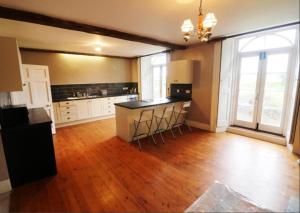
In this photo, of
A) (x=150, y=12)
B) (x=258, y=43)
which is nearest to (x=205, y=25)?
(x=258, y=43)

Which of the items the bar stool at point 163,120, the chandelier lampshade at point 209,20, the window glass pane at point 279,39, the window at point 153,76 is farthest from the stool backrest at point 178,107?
the window glass pane at point 279,39

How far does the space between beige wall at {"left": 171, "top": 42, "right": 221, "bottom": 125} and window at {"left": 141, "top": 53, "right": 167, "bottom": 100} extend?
4.48ft

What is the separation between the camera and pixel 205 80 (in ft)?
13.0

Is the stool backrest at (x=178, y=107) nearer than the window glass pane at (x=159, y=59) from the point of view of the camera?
Yes

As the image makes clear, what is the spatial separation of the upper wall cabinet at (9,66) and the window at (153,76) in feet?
14.1

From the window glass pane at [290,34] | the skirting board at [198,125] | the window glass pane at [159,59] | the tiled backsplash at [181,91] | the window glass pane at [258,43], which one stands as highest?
the window glass pane at [159,59]

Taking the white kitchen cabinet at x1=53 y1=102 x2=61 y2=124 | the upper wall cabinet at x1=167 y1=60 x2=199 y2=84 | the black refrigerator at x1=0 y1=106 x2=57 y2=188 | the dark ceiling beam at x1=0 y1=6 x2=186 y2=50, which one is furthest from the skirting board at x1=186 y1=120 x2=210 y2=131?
the white kitchen cabinet at x1=53 y1=102 x2=61 y2=124

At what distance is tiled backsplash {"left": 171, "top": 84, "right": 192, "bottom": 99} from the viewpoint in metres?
4.36

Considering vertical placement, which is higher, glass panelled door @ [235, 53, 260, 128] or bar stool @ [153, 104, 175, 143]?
glass panelled door @ [235, 53, 260, 128]

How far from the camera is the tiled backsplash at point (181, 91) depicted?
4.36m

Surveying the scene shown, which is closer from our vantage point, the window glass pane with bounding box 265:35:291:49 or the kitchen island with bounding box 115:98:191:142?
the window glass pane with bounding box 265:35:291:49

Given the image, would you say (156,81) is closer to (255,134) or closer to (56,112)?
(56,112)

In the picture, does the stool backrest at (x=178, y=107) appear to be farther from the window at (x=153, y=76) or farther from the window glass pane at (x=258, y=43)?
the window glass pane at (x=258, y=43)

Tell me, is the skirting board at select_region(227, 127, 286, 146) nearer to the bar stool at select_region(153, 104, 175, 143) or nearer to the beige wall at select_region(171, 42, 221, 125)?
the beige wall at select_region(171, 42, 221, 125)
